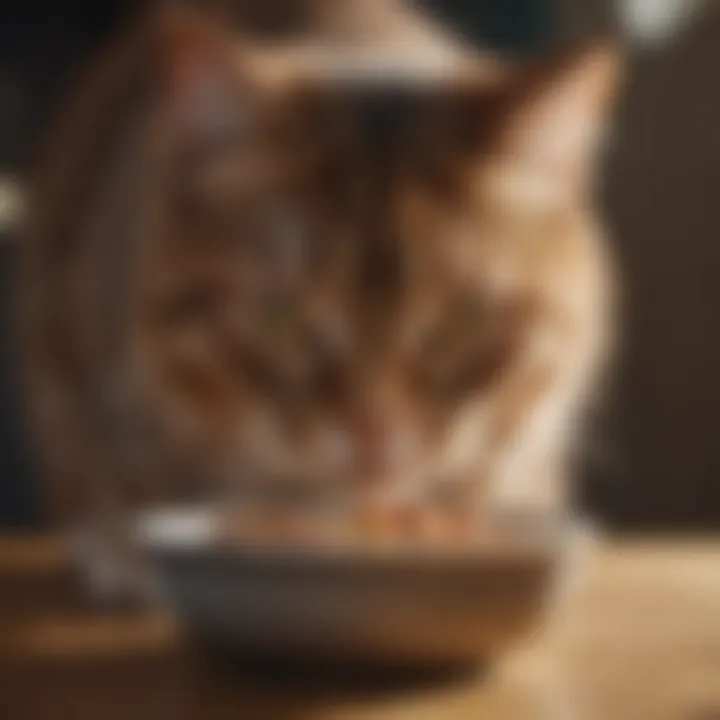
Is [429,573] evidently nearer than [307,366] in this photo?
Yes

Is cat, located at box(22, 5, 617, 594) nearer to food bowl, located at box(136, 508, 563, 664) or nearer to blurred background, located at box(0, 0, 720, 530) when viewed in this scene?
food bowl, located at box(136, 508, 563, 664)

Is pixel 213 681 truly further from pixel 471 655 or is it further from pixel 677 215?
pixel 677 215

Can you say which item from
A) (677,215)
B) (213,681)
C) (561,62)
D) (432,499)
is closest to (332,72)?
(561,62)

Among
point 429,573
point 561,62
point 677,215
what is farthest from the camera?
point 677,215

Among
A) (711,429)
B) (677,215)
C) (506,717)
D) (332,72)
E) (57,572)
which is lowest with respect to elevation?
(506,717)

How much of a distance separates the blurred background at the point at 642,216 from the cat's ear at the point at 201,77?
2.22 ft

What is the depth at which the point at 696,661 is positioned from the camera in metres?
0.74

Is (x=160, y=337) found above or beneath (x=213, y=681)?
above

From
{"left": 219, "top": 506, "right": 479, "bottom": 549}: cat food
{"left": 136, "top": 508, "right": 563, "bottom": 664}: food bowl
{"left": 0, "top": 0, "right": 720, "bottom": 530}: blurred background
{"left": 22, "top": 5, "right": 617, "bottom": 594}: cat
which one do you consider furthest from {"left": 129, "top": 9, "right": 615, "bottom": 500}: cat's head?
{"left": 0, "top": 0, "right": 720, "bottom": 530}: blurred background

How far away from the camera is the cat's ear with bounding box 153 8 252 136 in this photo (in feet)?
2.98

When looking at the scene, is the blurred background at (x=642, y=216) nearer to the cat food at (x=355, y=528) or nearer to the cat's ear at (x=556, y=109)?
the cat's ear at (x=556, y=109)

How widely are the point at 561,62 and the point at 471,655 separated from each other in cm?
41

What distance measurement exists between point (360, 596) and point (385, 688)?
0.06m

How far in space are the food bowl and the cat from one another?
234 mm
